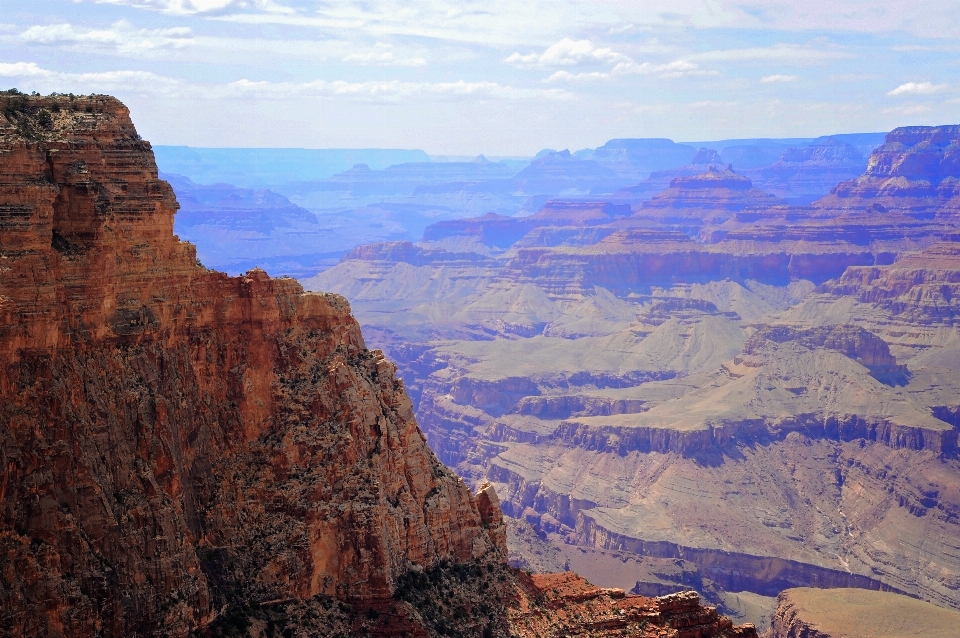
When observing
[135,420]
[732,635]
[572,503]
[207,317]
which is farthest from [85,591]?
[572,503]

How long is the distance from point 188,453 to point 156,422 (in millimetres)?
2810

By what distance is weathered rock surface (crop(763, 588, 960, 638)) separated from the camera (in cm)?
8219

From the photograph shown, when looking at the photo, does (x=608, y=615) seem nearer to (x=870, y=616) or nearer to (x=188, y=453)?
(x=188, y=453)

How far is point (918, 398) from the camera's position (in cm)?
17388

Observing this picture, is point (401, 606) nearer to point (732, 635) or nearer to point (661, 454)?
point (732, 635)

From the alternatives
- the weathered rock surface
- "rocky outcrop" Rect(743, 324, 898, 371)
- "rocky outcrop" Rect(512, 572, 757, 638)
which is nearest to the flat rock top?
the weathered rock surface

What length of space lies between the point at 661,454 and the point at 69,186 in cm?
13269

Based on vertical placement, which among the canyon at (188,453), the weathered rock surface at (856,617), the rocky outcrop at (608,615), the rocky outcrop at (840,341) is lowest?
the weathered rock surface at (856,617)

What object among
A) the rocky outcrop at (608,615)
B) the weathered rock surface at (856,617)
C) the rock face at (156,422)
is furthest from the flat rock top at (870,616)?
the rock face at (156,422)

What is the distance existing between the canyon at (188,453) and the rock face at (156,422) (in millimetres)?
66

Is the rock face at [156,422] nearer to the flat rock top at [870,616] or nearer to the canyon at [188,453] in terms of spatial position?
the canyon at [188,453]

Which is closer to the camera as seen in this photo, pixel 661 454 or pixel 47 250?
pixel 47 250

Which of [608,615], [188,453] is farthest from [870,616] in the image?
[188,453]

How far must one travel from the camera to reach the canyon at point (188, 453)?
30922 mm
